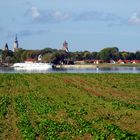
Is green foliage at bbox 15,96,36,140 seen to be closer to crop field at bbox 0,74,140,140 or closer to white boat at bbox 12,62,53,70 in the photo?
crop field at bbox 0,74,140,140

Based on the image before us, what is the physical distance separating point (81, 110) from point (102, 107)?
2.35 meters

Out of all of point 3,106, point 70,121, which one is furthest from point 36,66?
point 70,121

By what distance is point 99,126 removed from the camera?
63.9ft

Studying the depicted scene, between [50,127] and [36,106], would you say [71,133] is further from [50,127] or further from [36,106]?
[36,106]

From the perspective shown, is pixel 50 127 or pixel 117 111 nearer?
pixel 50 127

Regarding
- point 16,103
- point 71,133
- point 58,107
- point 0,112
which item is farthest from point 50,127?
point 16,103

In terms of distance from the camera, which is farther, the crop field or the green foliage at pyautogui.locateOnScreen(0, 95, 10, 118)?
the green foliage at pyautogui.locateOnScreen(0, 95, 10, 118)

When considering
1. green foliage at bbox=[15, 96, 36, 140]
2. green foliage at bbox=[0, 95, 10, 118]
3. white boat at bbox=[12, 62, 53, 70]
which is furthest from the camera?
white boat at bbox=[12, 62, 53, 70]

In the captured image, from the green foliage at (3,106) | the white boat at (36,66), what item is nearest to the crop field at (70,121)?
the green foliage at (3,106)

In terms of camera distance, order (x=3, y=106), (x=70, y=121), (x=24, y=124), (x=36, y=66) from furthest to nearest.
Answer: (x=36, y=66) → (x=3, y=106) → (x=70, y=121) → (x=24, y=124)

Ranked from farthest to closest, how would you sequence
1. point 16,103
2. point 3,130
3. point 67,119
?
point 16,103
point 67,119
point 3,130

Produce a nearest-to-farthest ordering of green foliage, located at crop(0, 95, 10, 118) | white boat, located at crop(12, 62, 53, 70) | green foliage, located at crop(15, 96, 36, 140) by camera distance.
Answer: green foliage, located at crop(15, 96, 36, 140) → green foliage, located at crop(0, 95, 10, 118) → white boat, located at crop(12, 62, 53, 70)

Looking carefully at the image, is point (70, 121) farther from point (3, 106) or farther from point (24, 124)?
point (3, 106)

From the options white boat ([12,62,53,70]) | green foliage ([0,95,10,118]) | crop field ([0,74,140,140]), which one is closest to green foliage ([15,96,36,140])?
crop field ([0,74,140,140])
